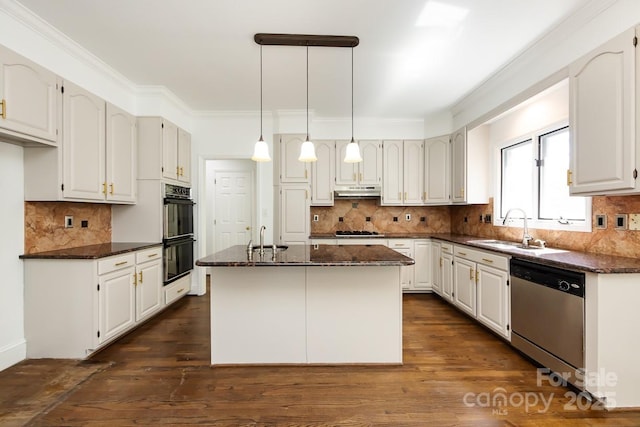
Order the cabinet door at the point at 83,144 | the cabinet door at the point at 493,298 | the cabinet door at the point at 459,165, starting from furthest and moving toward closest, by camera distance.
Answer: the cabinet door at the point at 459,165, the cabinet door at the point at 493,298, the cabinet door at the point at 83,144

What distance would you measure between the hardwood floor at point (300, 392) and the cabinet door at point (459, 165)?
204 cm

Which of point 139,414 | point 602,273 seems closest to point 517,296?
point 602,273

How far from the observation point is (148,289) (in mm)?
3316

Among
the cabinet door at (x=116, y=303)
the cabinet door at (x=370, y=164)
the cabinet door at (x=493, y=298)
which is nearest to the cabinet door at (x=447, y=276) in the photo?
the cabinet door at (x=493, y=298)

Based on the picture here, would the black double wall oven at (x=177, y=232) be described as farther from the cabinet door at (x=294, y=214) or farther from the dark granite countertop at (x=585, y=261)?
the dark granite countertop at (x=585, y=261)

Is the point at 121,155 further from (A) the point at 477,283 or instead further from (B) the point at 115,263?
(A) the point at 477,283

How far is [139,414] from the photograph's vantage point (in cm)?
187

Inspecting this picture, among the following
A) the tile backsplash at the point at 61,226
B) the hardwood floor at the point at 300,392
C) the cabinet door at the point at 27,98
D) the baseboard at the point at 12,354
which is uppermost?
the cabinet door at the point at 27,98

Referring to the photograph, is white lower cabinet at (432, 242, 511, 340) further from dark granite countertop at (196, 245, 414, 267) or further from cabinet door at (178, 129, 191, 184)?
cabinet door at (178, 129, 191, 184)

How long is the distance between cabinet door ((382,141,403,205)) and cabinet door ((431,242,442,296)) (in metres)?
0.88

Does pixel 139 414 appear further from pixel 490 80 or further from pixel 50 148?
pixel 490 80

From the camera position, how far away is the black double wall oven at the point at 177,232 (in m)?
3.68

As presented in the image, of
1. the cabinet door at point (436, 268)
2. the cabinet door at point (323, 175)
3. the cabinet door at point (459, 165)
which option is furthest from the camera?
the cabinet door at point (323, 175)

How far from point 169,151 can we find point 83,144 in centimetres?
110
